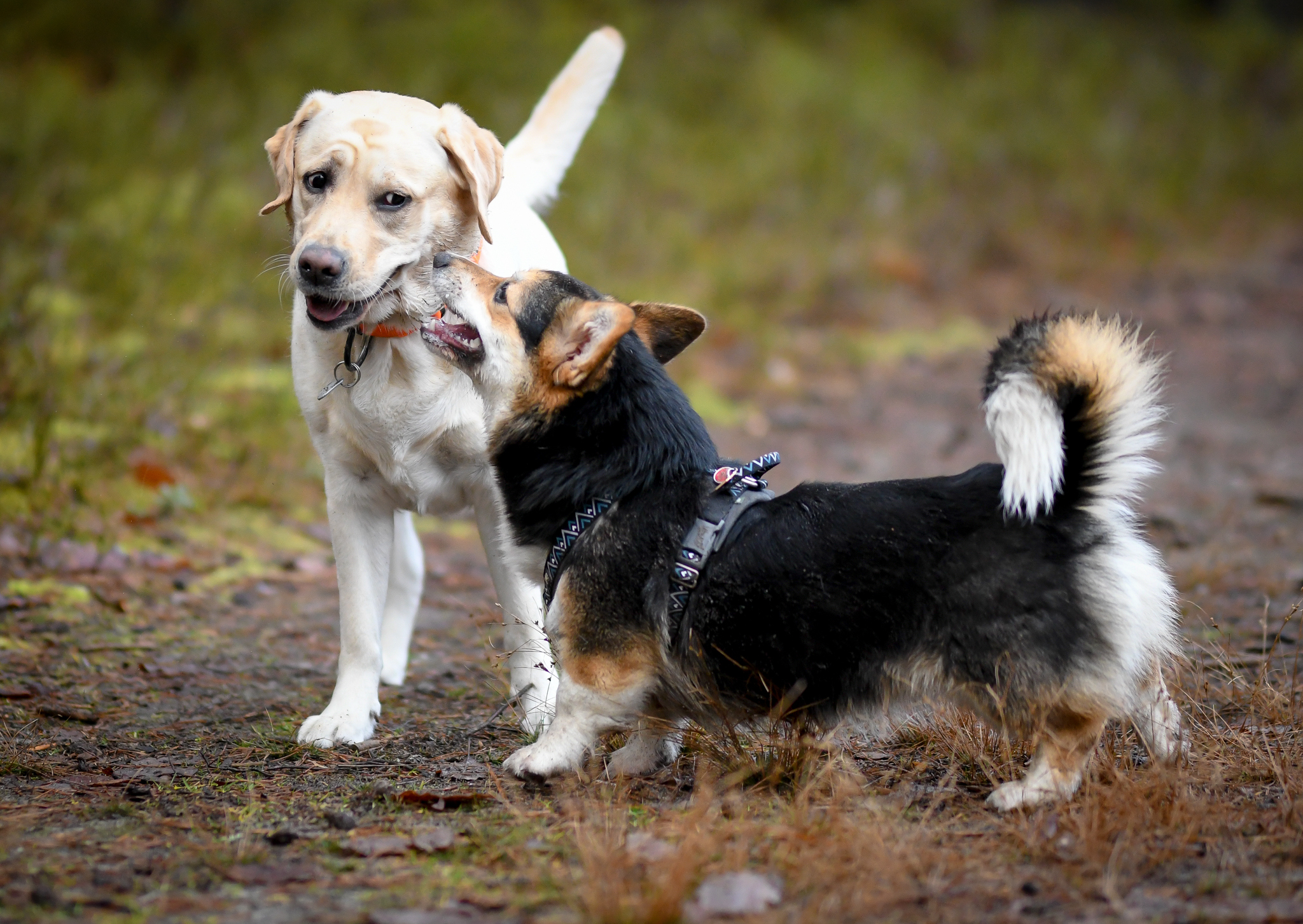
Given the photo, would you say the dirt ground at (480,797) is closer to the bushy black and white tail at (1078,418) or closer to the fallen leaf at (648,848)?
the fallen leaf at (648,848)

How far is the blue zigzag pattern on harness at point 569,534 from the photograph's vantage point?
334 centimetres

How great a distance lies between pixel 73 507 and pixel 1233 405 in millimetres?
8873

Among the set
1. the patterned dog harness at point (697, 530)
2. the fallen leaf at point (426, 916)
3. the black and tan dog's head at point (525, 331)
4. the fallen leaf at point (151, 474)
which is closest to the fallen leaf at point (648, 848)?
the fallen leaf at point (426, 916)

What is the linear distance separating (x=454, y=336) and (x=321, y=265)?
0.48m

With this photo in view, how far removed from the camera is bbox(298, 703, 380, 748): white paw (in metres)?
3.71

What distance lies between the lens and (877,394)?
10.4 m

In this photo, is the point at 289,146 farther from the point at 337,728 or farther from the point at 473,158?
the point at 337,728

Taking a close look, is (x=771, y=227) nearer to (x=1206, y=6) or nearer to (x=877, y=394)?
(x=877, y=394)

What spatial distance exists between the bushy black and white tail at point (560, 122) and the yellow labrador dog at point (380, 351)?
3.85 ft

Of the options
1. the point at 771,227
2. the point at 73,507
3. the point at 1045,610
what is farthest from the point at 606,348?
the point at 771,227

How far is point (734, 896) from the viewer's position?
7.93 feet

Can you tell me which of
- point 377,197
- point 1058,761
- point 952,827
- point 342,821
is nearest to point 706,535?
point 952,827

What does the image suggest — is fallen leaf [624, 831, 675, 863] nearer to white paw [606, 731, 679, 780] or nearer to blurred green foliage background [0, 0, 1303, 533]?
white paw [606, 731, 679, 780]

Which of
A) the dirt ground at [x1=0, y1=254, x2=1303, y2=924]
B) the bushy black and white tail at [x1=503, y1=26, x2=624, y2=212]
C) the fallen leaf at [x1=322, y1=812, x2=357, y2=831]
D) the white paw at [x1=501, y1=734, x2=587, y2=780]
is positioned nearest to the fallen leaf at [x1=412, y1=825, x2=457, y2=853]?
the dirt ground at [x1=0, y1=254, x2=1303, y2=924]
